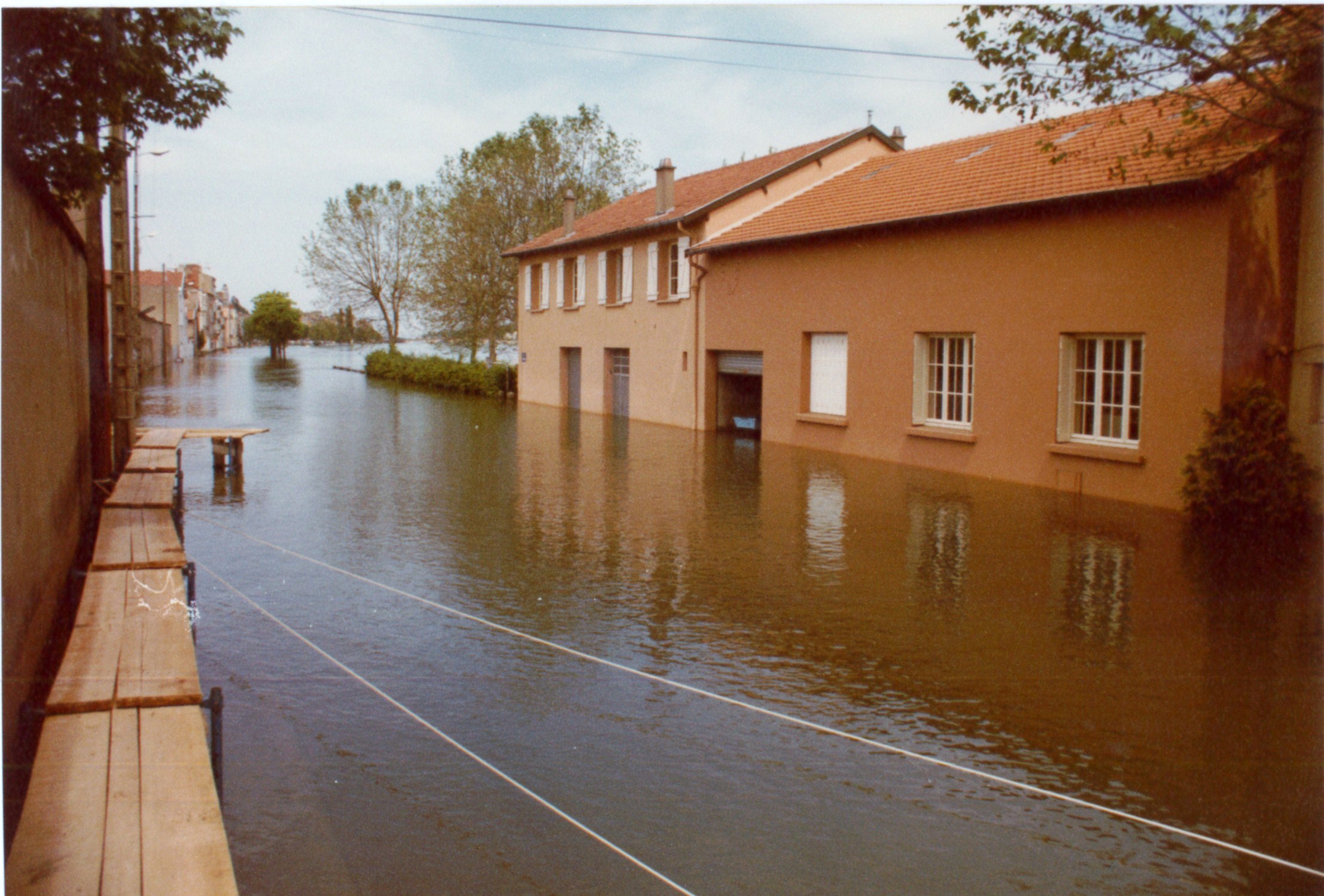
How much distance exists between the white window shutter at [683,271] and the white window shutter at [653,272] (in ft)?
4.47

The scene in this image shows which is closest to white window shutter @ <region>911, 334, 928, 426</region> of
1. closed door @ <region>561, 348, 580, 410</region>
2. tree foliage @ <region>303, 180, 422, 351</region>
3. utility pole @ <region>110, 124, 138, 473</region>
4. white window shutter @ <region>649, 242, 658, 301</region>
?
white window shutter @ <region>649, 242, 658, 301</region>

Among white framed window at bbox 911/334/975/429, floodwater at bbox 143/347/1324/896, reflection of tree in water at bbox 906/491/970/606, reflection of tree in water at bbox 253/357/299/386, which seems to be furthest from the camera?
reflection of tree in water at bbox 253/357/299/386

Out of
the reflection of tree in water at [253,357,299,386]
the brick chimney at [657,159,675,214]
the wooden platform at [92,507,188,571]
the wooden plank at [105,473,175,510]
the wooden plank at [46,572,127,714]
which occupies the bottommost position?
the wooden plank at [46,572,127,714]

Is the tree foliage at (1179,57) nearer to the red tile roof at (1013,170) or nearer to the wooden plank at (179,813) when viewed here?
the red tile roof at (1013,170)

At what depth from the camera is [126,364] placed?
1338cm

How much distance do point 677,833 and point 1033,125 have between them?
1638 centimetres

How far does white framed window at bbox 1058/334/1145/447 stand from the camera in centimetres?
1427

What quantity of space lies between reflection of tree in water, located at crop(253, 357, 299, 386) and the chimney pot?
17.3 meters

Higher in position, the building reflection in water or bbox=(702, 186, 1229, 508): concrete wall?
bbox=(702, 186, 1229, 508): concrete wall

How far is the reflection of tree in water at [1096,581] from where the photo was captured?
25.6 feet

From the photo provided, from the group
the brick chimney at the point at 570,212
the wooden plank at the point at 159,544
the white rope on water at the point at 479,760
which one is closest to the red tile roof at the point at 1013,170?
the white rope on water at the point at 479,760

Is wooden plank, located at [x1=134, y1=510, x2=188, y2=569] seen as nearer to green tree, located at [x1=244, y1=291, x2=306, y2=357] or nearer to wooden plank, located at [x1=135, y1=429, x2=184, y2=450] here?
wooden plank, located at [x1=135, y1=429, x2=184, y2=450]

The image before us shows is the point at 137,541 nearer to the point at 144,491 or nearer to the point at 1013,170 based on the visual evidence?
the point at 144,491

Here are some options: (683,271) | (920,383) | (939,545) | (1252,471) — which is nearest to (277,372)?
(683,271)
